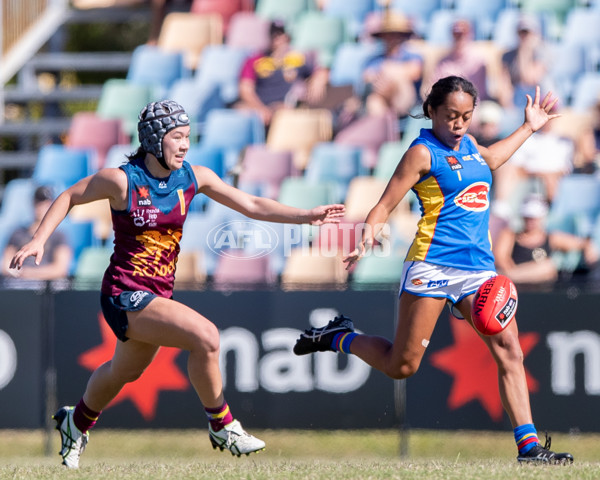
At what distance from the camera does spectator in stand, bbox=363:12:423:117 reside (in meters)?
12.1

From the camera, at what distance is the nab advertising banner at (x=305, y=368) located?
27.2 feet

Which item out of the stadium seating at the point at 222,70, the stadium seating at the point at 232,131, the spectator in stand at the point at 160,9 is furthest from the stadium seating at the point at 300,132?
the spectator in stand at the point at 160,9

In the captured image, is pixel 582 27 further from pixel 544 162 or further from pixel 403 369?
pixel 403 369

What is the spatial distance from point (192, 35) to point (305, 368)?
7.26 meters

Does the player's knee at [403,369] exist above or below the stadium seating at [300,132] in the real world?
below

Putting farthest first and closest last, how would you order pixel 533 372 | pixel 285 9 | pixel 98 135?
pixel 285 9, pixel 98 135, pixel 533 372

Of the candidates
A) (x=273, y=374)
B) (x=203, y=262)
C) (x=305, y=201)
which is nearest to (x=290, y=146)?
(x=305, y=201)

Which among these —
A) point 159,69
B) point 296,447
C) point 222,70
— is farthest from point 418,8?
point 296,447

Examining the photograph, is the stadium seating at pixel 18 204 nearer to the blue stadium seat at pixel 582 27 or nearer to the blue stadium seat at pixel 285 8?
the blue stadium seat at pixel 285 8

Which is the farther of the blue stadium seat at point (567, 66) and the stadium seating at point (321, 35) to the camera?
the stadium seating at point (321, 35)

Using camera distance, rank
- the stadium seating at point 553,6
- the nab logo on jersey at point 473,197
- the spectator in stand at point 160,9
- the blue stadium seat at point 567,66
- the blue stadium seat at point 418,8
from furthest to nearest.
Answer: the spectator in stand at point 160,9
the blue stadium seat at point 418,8
the stadium seating at point 553,6
the blue stadium seat at point 567,66
the nab logo on jersey at point 473,197

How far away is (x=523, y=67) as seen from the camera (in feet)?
40.2

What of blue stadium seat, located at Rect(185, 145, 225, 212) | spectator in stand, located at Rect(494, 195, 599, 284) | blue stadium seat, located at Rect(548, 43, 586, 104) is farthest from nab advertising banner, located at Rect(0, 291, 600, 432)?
blue stadium seat, located at Rect(548, 43, 586, 104)

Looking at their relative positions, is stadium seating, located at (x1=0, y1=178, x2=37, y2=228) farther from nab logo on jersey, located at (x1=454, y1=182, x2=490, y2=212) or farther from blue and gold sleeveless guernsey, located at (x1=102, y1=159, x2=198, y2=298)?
nab logo on jersey, located at (x1=454, y1=182, x2=490, y2=212)
